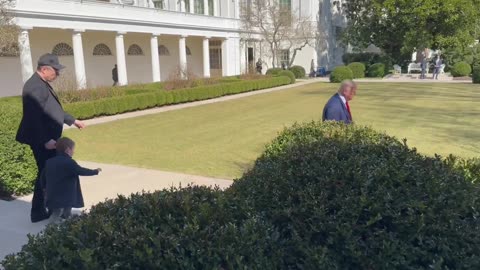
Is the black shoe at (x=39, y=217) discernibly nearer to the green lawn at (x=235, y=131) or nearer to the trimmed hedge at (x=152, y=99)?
the green lawn at (x=235, y=131)

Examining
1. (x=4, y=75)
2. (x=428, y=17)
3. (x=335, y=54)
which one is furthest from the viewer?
(x=335, y=54)

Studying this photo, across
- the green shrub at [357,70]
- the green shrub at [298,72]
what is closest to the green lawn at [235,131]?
the green shrub at [357,70]

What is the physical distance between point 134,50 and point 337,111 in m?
28.1

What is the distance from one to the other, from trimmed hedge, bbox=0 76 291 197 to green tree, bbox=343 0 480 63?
39.6 ft

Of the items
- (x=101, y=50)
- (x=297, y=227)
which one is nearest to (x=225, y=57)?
(x=101, y=50)

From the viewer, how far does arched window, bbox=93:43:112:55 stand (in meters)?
28.1

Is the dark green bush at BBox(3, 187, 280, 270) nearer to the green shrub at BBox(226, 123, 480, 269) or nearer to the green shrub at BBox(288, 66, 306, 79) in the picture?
the green shrub at BBox(226, 123, 480, 269)

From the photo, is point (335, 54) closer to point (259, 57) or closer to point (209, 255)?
point (259, 57)

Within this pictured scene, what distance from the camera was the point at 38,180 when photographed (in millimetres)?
4609

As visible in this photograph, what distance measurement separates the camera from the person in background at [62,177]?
4223 millimetres

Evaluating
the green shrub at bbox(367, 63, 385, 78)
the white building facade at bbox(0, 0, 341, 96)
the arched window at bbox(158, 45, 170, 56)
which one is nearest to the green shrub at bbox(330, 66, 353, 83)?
the green shrub at bbox(367, 63, 385, 78)

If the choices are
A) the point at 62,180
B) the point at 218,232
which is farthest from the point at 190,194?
the point at 62,180

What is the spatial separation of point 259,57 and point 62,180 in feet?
131

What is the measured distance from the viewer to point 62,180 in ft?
14.1
